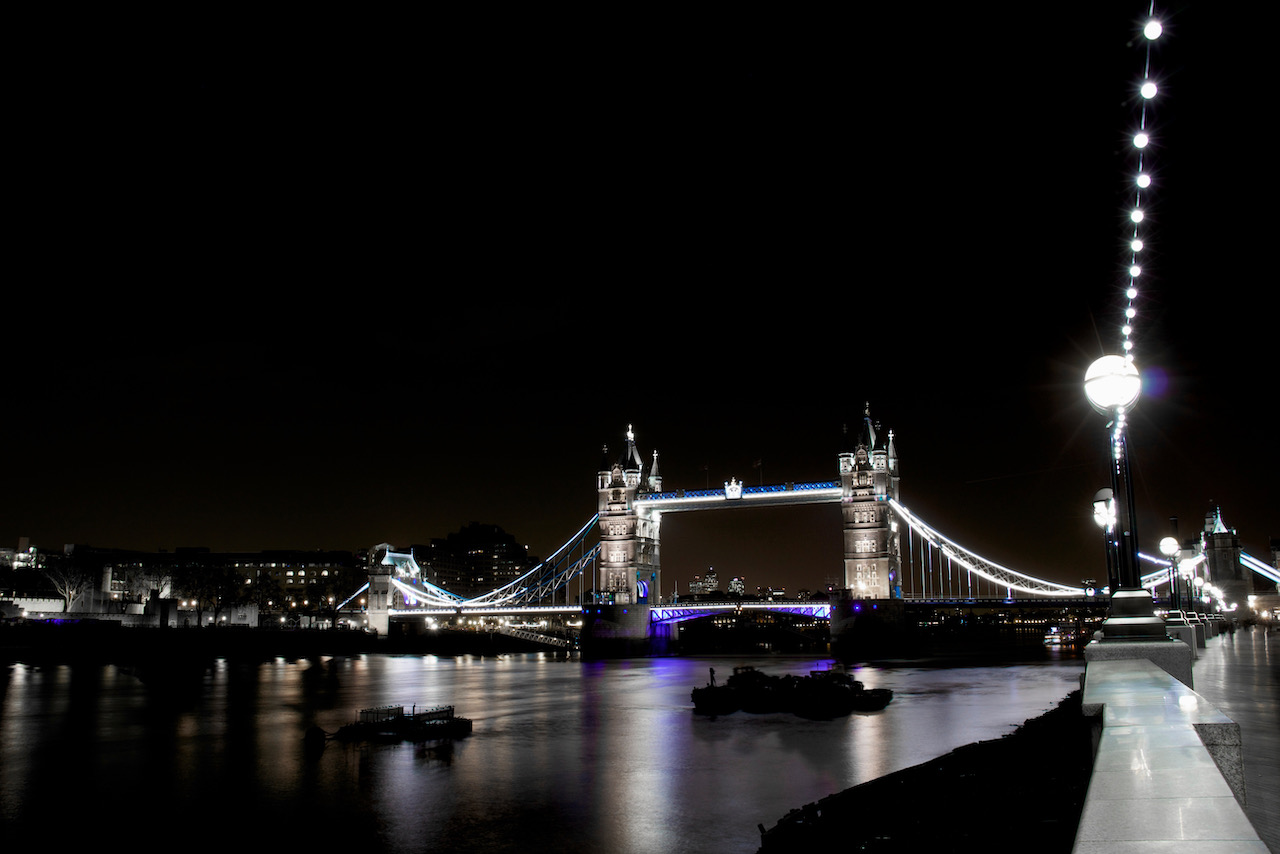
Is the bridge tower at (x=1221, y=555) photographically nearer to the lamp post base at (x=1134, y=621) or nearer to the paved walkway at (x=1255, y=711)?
the paved walkway at (x=1255, y=711)

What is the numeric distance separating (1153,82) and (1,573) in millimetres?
129547

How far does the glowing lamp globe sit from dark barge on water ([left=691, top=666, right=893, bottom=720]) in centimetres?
3223

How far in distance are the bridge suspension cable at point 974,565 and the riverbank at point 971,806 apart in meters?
80.7

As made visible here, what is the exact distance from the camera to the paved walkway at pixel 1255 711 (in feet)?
18.1

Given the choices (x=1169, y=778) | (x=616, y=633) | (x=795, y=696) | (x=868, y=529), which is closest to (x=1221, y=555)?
(x=868, y=529)

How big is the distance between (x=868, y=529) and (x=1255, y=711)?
275ft

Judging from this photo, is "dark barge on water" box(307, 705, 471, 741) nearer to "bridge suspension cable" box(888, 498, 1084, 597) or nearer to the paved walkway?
the paved walkway

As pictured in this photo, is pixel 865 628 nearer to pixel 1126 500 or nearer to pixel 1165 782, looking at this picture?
pixel 1126 500

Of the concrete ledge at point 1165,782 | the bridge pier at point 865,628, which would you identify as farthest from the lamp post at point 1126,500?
the bridge pier at point 865,628

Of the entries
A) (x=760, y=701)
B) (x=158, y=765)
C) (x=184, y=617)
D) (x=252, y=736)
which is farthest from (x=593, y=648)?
(x=158, y=765)

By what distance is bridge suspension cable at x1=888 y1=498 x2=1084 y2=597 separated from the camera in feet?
322

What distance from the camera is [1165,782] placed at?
3.63m

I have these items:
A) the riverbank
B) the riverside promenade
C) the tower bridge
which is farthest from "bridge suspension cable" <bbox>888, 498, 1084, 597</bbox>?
the riverside promenade

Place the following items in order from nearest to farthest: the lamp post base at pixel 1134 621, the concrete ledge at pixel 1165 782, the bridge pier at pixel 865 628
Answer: the concrete ledge at pixel 1165 782, the lamp post base at pixel 1134 621, the bridge pier at pixel 865 628
